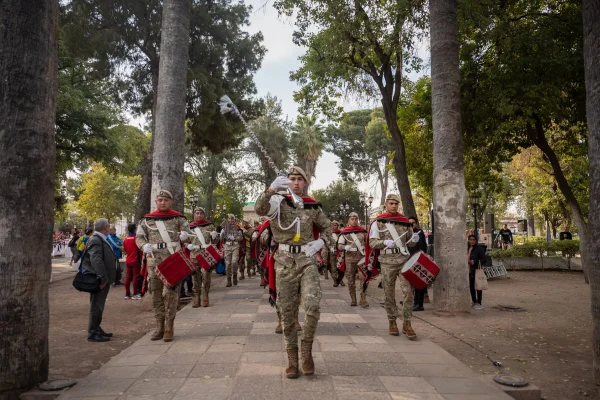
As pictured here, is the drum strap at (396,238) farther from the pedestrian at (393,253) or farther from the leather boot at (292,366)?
the leather boot at (292,366)

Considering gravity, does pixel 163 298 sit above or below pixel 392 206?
below

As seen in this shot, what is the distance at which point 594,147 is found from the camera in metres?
4.90

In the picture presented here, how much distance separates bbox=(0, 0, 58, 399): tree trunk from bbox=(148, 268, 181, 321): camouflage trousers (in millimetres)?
2153

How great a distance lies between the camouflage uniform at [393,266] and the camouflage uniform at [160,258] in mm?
3105

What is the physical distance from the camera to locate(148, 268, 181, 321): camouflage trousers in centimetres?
684

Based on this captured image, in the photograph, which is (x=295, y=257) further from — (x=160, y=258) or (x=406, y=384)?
(x=160, y=258)

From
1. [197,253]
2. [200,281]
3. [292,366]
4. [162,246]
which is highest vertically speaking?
[162,246]

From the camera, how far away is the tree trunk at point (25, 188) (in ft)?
14.6

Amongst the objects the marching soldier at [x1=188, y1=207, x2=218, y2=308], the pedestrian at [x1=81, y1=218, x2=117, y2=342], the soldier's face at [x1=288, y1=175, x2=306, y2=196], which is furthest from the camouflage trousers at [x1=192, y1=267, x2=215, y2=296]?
the soldier's face at [x1=288, y1=175, x2=306, y2=196]

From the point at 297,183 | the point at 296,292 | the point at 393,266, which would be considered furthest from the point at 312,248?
the point at 393,266

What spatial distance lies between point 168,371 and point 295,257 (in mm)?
1905

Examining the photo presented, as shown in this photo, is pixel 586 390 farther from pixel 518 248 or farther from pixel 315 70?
pixel 518 248

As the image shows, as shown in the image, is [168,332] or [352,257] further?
[352,257]

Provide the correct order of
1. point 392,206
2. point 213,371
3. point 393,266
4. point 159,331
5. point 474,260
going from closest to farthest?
point 213,371, point 159,331, point 393,266, point 392,206, point 474,260
